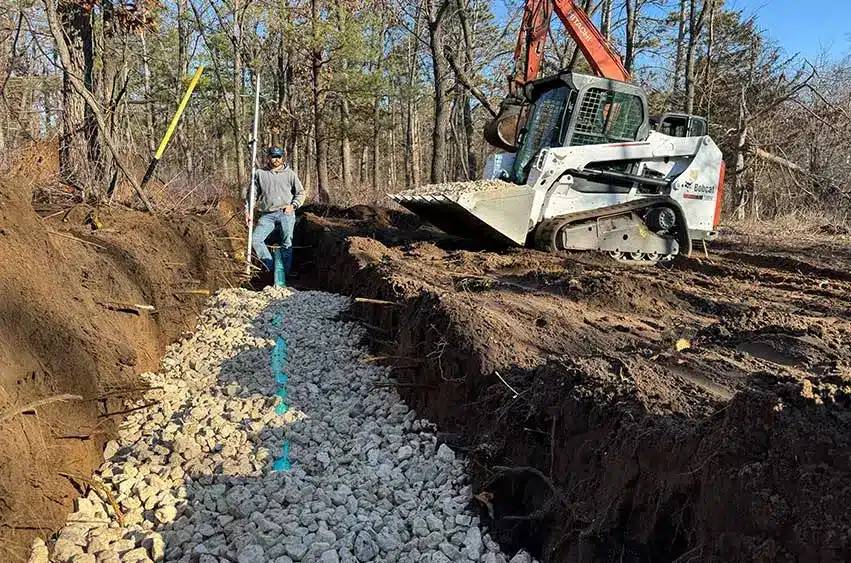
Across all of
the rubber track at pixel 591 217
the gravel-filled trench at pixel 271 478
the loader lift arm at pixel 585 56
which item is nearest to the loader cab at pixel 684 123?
the loader lift arm at pixel 585 56

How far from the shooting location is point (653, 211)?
29.6 feet

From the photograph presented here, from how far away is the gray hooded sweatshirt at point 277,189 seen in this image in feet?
29.9

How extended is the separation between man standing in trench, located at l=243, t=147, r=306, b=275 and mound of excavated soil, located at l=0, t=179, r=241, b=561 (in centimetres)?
327

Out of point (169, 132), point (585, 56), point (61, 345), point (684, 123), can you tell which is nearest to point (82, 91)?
point (169, 132)

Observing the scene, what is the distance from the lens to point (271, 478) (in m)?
3.48

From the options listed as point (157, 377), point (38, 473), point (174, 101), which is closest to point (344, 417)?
point (157, 377)

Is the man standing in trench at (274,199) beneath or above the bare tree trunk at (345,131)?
beneath

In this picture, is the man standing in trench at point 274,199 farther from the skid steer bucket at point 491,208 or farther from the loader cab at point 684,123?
the loader cab at point 684,123

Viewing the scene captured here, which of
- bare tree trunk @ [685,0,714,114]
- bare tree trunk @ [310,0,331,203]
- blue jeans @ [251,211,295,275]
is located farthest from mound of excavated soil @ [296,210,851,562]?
bare tree trunk @ [310,0,331,203]

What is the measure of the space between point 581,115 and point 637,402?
6.56m

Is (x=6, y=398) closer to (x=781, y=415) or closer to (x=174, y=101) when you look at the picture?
(x=781, y=415)

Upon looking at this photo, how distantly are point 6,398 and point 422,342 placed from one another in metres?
2.72

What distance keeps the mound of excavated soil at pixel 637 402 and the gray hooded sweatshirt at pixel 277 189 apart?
2.67 m

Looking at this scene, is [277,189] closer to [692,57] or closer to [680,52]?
[692,57]
